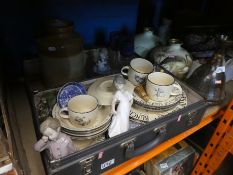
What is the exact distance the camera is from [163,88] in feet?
1.85

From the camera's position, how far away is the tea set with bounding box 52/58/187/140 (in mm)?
485

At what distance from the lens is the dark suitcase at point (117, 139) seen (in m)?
0.42

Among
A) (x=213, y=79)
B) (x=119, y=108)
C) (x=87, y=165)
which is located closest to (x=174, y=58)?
(x=213, y=79)

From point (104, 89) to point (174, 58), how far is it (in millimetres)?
301

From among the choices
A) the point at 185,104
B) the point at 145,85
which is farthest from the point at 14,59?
the point at 185,104

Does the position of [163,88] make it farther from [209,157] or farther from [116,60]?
[209,157]

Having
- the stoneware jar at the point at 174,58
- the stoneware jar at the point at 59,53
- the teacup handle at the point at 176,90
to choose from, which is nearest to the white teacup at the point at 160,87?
the teacup handle at the point at 176,90

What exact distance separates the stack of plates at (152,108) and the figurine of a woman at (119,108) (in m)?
0.07

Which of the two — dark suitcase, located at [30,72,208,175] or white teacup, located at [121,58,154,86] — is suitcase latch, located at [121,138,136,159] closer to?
dark suitcase, located at [30,72,208,175]

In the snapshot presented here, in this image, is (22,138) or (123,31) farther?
(123,31)

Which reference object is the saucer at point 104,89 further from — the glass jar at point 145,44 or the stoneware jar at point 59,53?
the glass jar at point 145,44

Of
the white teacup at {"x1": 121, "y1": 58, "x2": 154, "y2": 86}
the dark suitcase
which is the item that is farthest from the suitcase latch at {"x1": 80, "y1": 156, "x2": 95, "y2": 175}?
the white teacup at {"x1": 121, "y1": 58, "x2": 154, "y2": 86}

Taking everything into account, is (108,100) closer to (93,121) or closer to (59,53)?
(93,121)

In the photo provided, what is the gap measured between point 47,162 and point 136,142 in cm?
20
